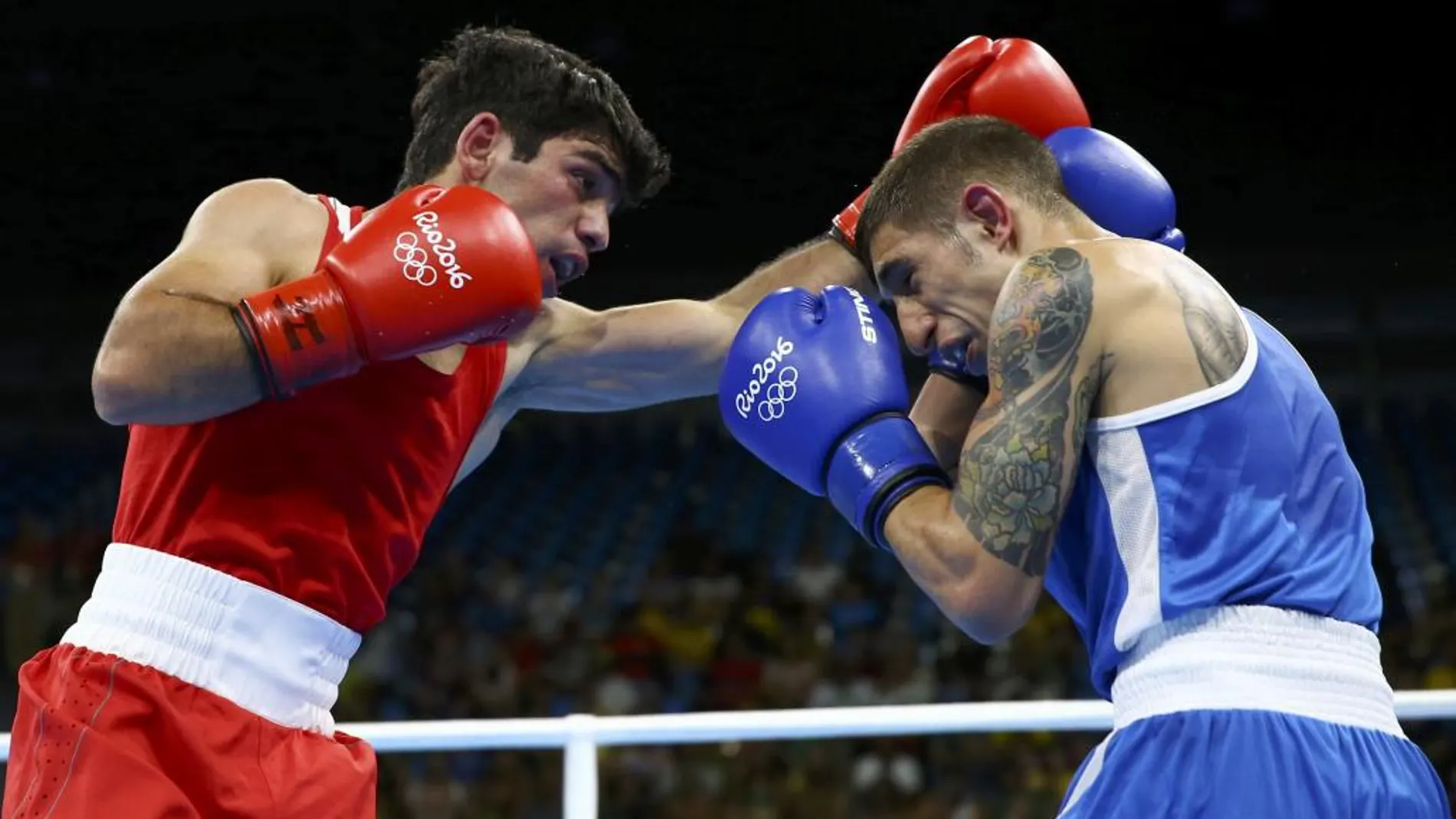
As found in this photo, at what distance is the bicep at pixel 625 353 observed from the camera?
248 centimetres

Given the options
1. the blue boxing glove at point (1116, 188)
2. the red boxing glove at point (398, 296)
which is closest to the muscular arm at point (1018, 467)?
the blue boxing glove at point (1116, 188)

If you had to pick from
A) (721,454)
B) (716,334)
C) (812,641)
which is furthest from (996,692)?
(716,334)

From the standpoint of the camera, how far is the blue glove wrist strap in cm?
173

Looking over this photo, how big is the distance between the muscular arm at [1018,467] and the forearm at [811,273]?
0.78m

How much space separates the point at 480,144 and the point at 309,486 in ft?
1.96

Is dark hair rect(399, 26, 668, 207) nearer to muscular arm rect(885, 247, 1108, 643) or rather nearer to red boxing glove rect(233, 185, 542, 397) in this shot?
red boxing glove rect(233, 185, 542, 397)

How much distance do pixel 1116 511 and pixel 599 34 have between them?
7.77 metres

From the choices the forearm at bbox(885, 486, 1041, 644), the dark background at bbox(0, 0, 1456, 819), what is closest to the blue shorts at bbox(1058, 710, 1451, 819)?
the forearm at bbox(885, 486, 1041, 644)

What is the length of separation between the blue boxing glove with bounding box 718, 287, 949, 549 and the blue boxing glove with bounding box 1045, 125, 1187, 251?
1.06 ft

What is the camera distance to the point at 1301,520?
1.63 meters

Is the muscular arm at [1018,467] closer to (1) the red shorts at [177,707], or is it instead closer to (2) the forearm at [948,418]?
(2) the forearm at [948,418]

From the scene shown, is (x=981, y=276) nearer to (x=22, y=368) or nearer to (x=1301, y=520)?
(x=1301, y=520)

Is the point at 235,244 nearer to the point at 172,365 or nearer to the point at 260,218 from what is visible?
the point at 260,218

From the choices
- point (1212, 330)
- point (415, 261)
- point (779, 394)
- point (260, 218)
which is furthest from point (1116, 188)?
point (260, 218)
